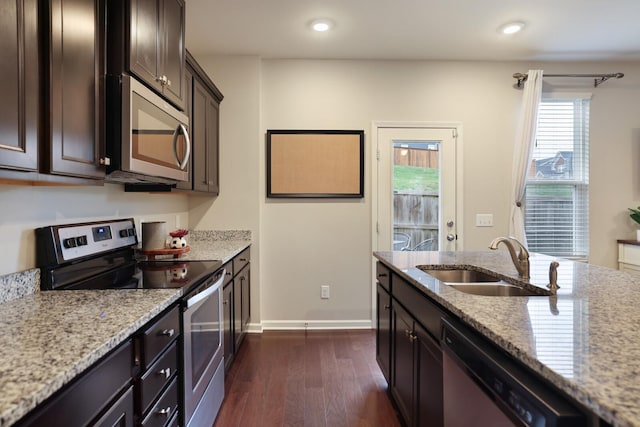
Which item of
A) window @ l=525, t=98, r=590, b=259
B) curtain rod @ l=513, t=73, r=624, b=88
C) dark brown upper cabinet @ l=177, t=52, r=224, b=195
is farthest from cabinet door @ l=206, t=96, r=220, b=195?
window @ l=525, t=98, r=590, b=259

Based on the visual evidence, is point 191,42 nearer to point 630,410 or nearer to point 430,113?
point 430,113

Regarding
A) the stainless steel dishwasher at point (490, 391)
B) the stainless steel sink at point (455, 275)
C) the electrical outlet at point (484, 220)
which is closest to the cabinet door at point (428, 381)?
the stainless steel dishwasher at point (490, 391)

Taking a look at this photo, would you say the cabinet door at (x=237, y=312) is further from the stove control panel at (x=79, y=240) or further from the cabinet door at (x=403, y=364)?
the cabinet door at (x=403, y=364)

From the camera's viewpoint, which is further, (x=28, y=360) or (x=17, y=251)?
(x=17, y=251)

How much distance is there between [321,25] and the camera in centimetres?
267

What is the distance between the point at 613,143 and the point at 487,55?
5.12ft

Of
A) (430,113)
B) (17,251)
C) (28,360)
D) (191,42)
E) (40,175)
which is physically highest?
(191,42)

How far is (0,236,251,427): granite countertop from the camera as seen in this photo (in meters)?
0.62

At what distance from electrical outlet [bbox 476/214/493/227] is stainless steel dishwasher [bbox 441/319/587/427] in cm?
254

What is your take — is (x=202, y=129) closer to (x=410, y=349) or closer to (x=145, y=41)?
(x=145, y=41)

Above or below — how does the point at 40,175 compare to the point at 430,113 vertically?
below

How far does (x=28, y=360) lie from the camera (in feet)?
2.32

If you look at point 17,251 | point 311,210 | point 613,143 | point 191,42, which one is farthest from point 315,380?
point 613,143

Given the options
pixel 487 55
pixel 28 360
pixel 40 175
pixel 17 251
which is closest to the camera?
pixel 28 360
